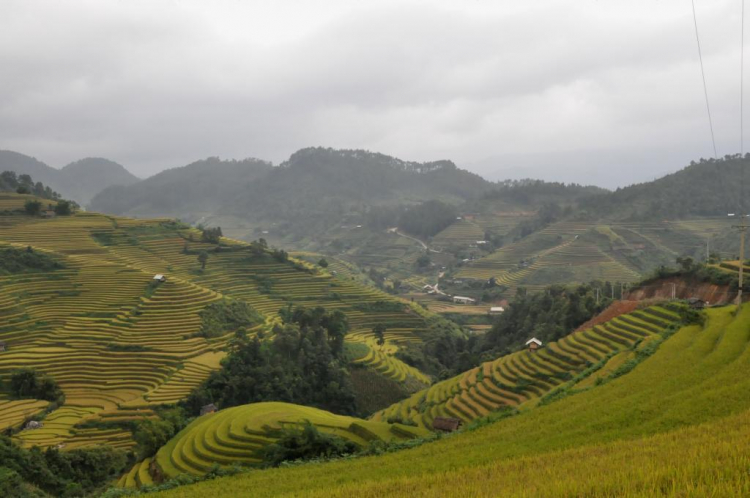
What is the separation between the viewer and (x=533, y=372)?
829 inches

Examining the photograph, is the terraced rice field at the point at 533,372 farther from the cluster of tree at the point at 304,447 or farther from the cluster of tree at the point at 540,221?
the cluster of tree at the point at 540,221

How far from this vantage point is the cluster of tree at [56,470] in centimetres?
1459

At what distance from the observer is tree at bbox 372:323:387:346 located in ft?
123

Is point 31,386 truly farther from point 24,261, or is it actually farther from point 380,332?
point 380,332

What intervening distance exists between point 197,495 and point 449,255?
77423 mm

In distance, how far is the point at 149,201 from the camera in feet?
571

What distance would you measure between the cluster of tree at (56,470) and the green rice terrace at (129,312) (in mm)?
2688

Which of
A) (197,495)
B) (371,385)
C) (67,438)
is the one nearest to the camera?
(197,495)

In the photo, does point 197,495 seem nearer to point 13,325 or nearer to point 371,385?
point 371,385

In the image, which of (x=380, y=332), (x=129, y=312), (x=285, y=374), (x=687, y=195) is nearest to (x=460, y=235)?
(x=687, y=195)

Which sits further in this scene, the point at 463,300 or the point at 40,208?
the point at 463,300

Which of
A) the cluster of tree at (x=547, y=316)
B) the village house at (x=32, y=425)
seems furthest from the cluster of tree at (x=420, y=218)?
the village house at (x=32, y=425)

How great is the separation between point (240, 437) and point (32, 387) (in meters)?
13.7

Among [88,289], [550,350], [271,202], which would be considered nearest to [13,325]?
[88,289]
